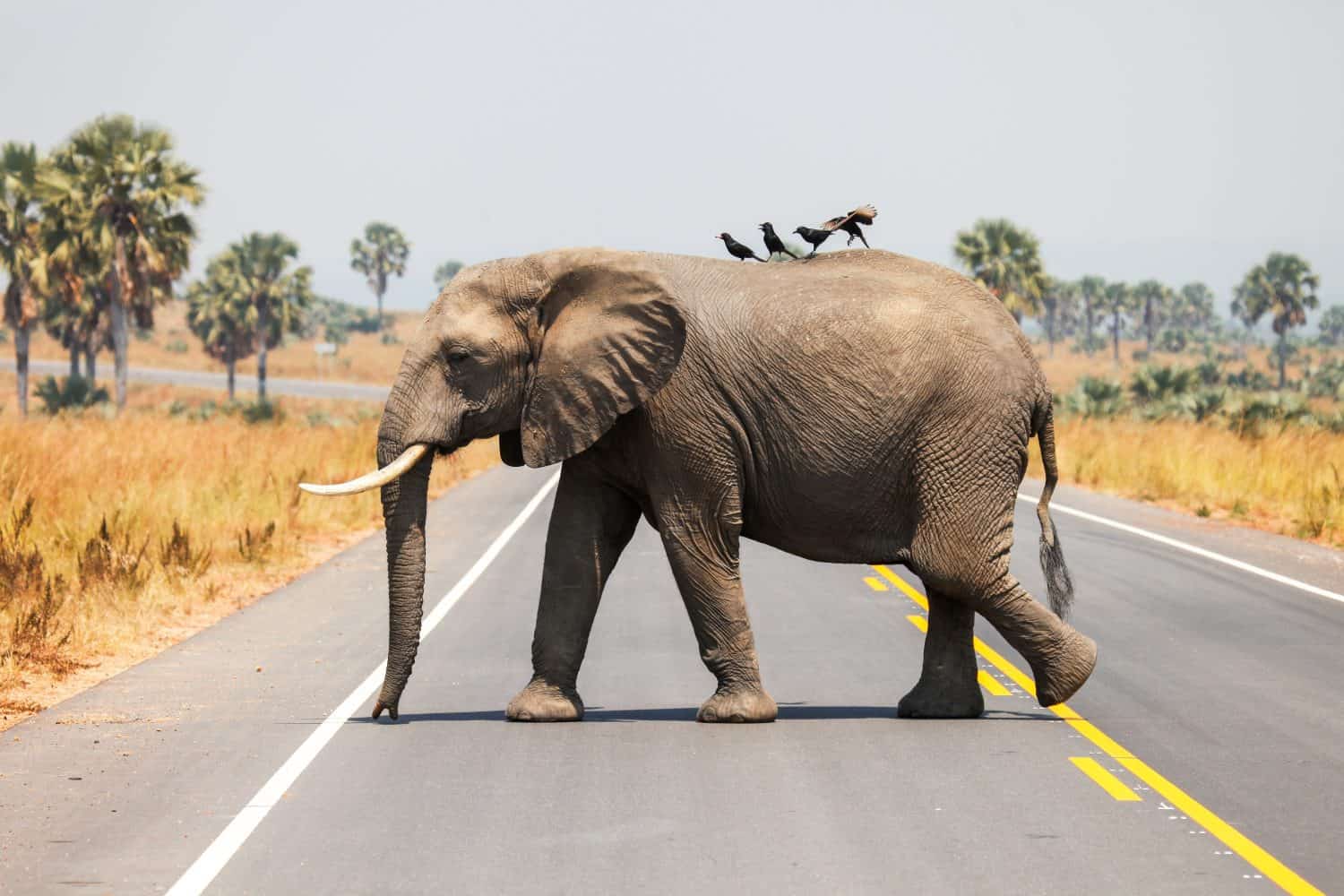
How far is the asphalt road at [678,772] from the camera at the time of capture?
277 inches

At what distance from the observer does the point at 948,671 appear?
1016cm

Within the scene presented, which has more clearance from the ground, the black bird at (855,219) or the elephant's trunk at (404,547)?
the black bird at (855,219)

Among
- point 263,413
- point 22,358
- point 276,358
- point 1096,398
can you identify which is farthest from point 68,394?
point 276,358

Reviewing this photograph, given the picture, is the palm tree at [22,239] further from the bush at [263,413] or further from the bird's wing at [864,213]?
the bird's wing at [864,213]

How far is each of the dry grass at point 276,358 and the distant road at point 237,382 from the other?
6.95ft

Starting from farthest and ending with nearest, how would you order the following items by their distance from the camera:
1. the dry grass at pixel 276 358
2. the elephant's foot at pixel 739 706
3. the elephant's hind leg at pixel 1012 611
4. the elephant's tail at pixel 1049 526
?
1. the dry grass at pixel 276 358
2. the elephant's tail at pixel 1049 526
3. the elephant's foot at pixel 739 706
4. the elephant's hind leg at pixel 1012 611

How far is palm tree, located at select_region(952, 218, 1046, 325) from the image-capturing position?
2483 inches

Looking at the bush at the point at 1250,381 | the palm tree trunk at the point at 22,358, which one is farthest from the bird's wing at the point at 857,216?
the bush at the point at 1250,381

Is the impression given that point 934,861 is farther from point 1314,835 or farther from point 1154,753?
point 1154,753

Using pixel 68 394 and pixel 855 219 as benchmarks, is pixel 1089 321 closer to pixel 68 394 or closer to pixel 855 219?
pixel 68 394

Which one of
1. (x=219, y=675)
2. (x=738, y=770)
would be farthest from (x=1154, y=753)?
(x=219, y=675)

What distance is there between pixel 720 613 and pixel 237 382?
90.3 metres

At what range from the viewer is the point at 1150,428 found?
122 feet

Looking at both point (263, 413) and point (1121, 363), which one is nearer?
point (263, 413)
